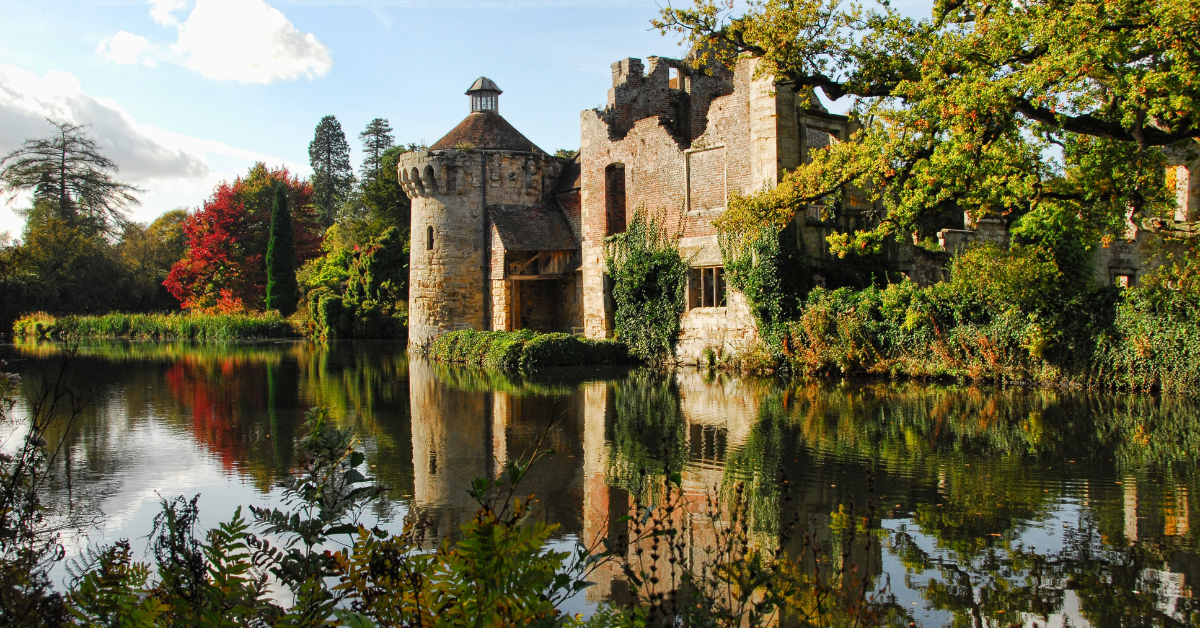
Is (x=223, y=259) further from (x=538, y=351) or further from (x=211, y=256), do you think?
(x=538, y=351)

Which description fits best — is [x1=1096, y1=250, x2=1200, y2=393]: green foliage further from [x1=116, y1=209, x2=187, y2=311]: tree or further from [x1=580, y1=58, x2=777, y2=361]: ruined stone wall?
[x1=116, y1=209, x2=187, y2=311]: tree

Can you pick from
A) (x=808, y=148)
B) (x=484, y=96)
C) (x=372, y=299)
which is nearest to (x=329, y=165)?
(x=372, y=299)

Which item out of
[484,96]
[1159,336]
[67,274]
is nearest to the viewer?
[1159,336]

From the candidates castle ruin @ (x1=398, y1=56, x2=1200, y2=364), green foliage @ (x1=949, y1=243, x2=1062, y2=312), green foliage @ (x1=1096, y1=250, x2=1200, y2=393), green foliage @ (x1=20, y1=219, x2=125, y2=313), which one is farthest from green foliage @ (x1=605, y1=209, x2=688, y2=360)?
green foliage @ (x1=20, y1=219, x2=125, y2=313)

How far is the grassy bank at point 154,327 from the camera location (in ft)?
133

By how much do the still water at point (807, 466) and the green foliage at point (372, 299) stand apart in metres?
20.6

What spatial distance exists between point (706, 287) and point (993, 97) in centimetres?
1045

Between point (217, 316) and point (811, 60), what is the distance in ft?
114

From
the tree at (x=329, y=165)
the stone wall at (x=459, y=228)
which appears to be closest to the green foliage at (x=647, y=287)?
the stone wall at (x=459, y=228)

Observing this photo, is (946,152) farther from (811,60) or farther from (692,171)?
(692,171)

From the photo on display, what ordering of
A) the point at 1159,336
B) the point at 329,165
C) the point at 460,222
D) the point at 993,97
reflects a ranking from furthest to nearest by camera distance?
the point at 329,165
the point at 460,222
the point at 1159,336
the point at 993,97

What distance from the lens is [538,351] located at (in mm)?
21609

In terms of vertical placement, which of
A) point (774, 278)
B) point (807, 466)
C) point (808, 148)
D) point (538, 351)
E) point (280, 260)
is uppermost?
point (808, 148)

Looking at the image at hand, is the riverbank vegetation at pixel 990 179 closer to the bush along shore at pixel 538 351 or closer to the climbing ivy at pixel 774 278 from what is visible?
the climbing ivy at pixel 774 278
